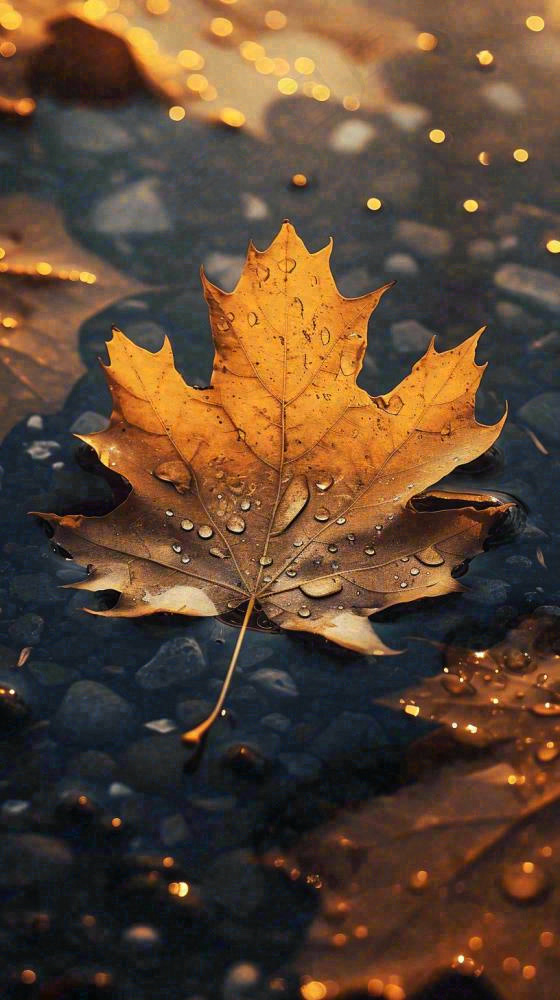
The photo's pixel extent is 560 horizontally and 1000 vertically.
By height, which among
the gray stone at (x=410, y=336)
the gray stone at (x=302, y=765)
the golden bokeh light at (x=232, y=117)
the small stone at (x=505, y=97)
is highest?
the small stone at (x=505, y=97)

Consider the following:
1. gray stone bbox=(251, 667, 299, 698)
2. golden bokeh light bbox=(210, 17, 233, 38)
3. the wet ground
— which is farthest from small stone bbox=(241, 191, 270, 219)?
gray stone bbox=(251, 667, 299, 698)

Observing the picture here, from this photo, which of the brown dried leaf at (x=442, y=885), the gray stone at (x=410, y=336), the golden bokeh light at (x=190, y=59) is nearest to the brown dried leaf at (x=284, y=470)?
the brown dried leaf at (x=442, y=885)

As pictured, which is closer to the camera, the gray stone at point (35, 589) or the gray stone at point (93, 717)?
the gray stone at point (93, 717)

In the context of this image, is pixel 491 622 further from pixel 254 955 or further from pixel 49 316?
pixel 49 316

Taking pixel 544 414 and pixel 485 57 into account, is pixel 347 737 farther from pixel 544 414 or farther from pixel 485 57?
pixel 485 57

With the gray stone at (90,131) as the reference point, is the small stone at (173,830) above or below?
below

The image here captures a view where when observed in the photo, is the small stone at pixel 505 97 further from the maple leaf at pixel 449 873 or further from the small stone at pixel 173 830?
the small stone at pixel 173 830

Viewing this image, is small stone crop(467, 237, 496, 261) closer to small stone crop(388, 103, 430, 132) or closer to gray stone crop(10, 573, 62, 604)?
small stone crop(388, 103, 430, 132)
